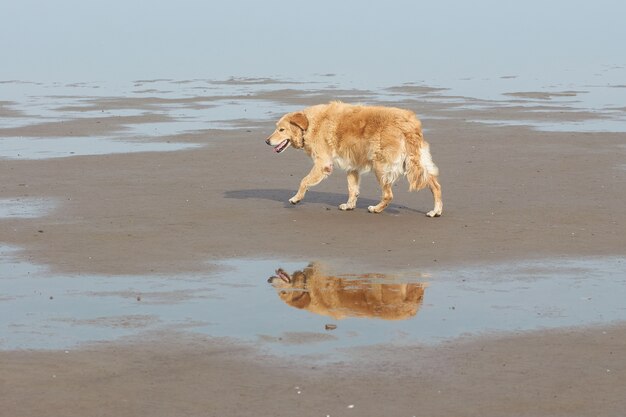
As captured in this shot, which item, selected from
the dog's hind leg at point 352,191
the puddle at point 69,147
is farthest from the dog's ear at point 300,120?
the puddle at point 69,147

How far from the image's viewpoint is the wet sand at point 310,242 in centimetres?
763

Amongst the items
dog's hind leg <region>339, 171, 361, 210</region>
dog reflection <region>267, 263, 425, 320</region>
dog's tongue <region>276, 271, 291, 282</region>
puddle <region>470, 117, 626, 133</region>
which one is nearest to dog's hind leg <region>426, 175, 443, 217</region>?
dog's hind leg <region>339, 171, 361, 210</region>

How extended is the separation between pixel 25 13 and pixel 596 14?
115 ft

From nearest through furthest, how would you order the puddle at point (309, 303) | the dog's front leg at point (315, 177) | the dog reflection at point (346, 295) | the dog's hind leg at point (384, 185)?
the puddle at point (309, 303), the dog reflection at point (346, 295), the dog's hind leg at point (384, 185), the dog's front leg at point (315, 177)

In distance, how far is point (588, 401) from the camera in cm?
752

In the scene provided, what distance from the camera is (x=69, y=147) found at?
2105 cm

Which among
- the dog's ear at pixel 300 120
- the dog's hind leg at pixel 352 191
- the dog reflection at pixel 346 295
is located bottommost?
the dog's hind leg at pixel 352 191

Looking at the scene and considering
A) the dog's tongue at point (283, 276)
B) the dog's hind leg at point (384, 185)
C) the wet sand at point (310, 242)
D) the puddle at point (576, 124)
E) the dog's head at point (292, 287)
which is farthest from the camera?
the puddle at point (576, 124)

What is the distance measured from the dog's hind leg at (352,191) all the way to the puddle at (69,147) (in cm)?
621

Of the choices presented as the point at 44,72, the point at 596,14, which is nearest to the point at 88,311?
the point at 44,72

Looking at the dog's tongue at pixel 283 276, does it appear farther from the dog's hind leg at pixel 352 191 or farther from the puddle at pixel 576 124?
the puddle at pixel 576 124

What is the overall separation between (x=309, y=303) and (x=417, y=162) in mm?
4411

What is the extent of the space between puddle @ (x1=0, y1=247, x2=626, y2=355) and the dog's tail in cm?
281

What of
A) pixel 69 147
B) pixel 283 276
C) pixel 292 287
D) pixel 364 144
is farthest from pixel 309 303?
pixel 69 147
